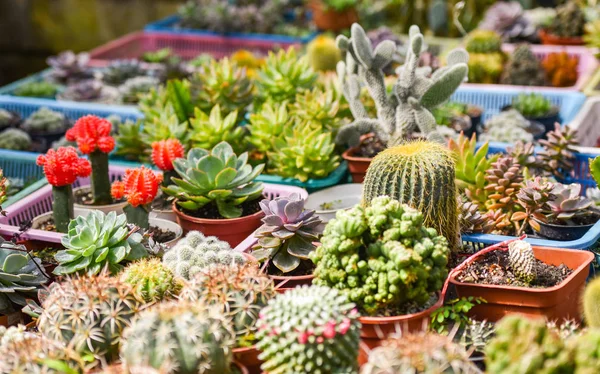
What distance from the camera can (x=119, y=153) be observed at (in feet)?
12.5

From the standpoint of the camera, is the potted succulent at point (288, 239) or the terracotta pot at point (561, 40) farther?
the terracotta pot at point (561, 40)

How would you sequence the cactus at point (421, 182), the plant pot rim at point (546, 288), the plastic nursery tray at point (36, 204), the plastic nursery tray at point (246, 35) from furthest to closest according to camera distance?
the plastic nursery tray at point (246, 35)
the plastic nursery tray at point (36, 204)
the cactus at point (421, 182)
the plant pot rim at point (546, 288)

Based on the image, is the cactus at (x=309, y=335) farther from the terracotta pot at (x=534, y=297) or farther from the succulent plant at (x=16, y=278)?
the succulent plant at (x=16, y=278)

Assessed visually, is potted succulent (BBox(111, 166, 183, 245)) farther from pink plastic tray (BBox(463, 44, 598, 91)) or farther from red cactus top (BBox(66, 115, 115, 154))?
pink plastic tray (BBox(463, 44, 598, 91))

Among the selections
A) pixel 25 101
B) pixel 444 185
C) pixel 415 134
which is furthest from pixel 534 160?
pixel 25 101

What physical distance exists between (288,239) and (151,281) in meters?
0.49

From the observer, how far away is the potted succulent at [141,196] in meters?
2.86

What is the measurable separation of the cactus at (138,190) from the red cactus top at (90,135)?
28 cm

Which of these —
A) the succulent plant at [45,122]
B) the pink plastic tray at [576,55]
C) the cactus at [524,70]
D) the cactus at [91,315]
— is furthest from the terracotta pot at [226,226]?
the cactus at [524,70]

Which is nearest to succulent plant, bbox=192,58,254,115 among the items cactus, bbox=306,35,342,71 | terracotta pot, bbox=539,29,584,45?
cactus, bbox=306,35,342,71

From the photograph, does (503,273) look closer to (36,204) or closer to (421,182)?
(421,182)

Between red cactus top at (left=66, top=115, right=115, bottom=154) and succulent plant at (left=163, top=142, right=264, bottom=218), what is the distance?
337 millimetres

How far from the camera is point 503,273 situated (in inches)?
99.3

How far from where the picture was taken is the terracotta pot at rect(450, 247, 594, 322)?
7.71 ft
